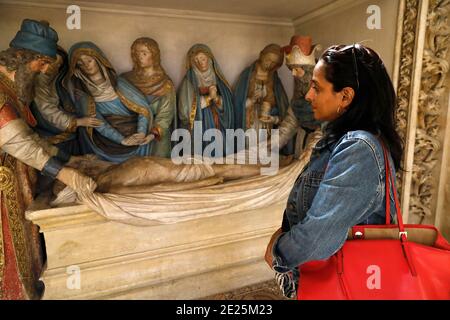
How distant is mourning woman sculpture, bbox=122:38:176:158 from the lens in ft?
6.57

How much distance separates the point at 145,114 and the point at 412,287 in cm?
182

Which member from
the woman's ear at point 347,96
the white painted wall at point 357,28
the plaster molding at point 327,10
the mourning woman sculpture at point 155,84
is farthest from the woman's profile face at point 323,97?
the plaster molding at point 327,10

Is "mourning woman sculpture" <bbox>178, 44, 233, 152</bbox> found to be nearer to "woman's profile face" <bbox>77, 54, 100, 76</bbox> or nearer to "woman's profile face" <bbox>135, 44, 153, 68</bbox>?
"woman's profile face" <bbox>135, 44, 153, 68</bbox>

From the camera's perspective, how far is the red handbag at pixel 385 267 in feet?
2.04

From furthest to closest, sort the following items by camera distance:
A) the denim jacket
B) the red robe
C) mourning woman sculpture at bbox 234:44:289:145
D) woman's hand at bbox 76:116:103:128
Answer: mourning woman sculpture at bbox 234:44:289:145
woman's hand at bbox 76:116:103:128
the red robe
the denim jacket

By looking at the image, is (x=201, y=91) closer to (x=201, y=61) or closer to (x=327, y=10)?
(x=201, y=61)

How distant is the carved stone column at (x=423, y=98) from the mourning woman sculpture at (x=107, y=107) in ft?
5.49

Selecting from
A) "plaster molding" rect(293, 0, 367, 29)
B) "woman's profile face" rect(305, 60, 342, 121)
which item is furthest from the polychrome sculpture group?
"woman's profile face" rect(305, 60, 342, 121)

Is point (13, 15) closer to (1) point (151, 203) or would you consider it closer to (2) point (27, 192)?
(2) point (27, 192)

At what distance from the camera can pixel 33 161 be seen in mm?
1544

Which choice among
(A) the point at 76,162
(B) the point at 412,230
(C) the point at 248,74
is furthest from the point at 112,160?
(B) the point at 412,230

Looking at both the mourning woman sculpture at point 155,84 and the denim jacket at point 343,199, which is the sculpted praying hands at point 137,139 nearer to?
the mourning woman sculpture at point 155,84

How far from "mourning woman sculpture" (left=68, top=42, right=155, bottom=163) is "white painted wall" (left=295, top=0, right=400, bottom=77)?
1.54m

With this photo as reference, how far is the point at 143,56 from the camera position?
200cm
